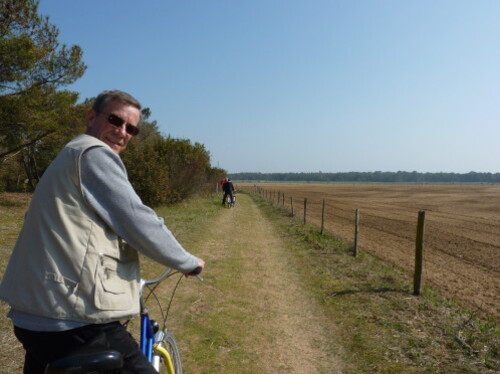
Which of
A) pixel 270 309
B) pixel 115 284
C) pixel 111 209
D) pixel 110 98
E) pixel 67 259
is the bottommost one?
pixel 270 309

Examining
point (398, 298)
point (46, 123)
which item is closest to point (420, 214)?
point (398, 298)

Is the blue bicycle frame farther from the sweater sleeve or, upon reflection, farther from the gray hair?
the gray hair

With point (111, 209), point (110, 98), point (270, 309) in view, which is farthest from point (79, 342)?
point (270, 309)

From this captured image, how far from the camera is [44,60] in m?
16.3

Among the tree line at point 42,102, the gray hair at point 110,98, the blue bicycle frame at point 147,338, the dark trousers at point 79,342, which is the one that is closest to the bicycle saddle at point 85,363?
the dark trousers at point 79,342

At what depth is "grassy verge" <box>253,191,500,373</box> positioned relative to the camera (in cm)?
455

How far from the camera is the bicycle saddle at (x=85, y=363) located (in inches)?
63.8

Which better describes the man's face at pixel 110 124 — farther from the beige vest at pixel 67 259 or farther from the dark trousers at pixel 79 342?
the dark trousers at pixel 79 342

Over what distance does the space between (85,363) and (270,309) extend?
4.87 meters

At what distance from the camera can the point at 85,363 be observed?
1626 millimetres

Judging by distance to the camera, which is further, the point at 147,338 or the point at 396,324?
the point at 396,324

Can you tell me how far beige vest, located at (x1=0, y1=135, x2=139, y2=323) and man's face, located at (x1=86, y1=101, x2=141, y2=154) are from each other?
0.62 ft

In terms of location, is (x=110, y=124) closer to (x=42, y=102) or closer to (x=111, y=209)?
(x=111, y=209)

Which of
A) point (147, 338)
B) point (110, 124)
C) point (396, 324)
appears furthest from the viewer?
point (396, 324)
